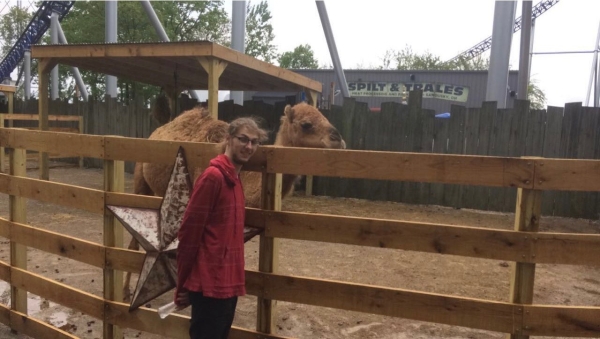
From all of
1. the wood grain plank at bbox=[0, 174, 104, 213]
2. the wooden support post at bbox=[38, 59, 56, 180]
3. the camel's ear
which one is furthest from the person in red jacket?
the wooden support post at bbox=[38, 59, 56, 180]

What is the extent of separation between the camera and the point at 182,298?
2674 mm

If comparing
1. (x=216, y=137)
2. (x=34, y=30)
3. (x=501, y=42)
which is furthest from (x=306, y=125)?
(x=34, y=30)

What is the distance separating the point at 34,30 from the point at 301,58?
47137 mm

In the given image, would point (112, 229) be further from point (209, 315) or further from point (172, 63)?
point (172, 63)

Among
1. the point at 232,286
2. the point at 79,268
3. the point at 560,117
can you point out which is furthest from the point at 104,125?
the point at 232,286

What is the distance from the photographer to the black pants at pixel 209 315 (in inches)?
102

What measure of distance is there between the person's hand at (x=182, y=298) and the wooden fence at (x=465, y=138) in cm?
679

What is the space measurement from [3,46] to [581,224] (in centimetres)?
5879

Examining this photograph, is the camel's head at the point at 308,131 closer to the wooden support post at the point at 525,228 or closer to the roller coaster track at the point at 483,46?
the wooden support post at the point at 525,228

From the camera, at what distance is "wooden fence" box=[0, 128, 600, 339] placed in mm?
2480

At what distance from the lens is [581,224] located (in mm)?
9336

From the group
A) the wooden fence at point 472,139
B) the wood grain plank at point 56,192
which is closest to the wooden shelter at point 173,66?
the wooden fence at point 472,139

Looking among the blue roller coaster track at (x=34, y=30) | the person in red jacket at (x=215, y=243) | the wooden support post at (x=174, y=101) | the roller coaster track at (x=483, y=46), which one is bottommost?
the person in red jacket at (x=215, y=243)

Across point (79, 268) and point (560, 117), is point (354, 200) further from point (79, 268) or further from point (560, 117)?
point (79, 268)
